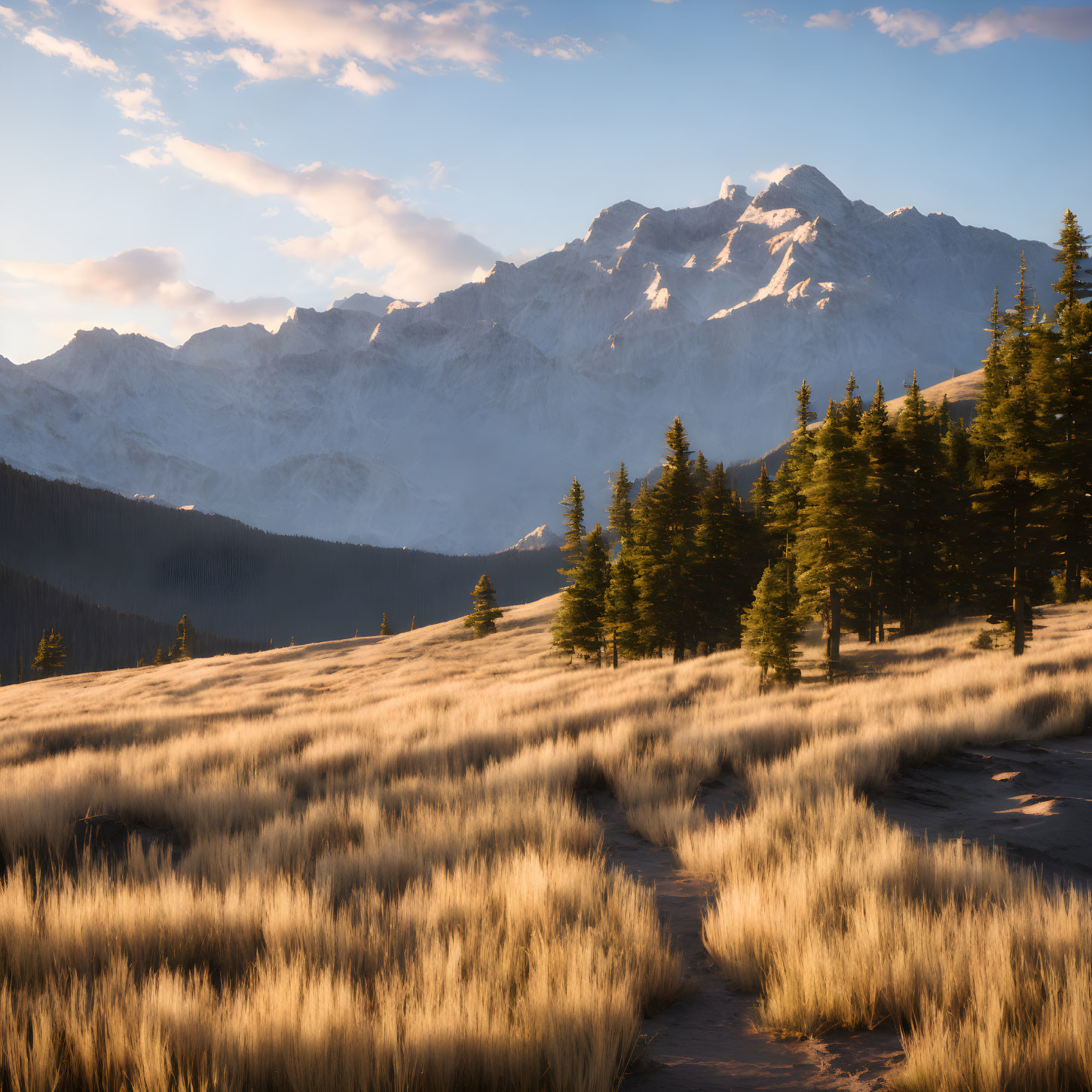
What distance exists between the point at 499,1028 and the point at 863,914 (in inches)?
83.0

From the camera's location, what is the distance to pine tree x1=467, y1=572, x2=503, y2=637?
2379 inches

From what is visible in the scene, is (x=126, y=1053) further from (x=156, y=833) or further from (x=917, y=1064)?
(x=156, y=833)

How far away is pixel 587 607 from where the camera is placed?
38188mm

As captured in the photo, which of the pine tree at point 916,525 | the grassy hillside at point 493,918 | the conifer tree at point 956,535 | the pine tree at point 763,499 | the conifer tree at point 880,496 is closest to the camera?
the grassy hillside at point 493,918

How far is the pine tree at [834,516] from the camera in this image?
21.2m

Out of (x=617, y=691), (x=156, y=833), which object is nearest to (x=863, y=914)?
(x=156, y=833)

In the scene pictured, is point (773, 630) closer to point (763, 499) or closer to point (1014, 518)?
point (1014, 518)

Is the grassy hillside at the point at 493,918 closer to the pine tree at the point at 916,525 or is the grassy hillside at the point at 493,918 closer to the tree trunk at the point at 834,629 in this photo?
the tree trunk at the point at 834,629

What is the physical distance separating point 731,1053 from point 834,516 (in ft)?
68.2

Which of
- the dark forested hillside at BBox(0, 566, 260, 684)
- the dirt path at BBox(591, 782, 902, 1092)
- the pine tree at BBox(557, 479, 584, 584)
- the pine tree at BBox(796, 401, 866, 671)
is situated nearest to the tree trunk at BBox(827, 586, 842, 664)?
the pine tree at BBox(796, 401, 866, 671)

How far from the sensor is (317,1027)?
2676mm

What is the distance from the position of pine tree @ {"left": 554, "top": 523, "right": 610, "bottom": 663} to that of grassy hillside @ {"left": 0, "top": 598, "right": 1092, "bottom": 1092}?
2844 centimetres

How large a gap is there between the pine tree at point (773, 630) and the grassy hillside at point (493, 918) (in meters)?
11.4

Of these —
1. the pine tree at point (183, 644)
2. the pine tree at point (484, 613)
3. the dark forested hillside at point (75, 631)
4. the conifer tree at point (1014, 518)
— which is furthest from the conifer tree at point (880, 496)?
the dark forested hillside at point (75, 631)
